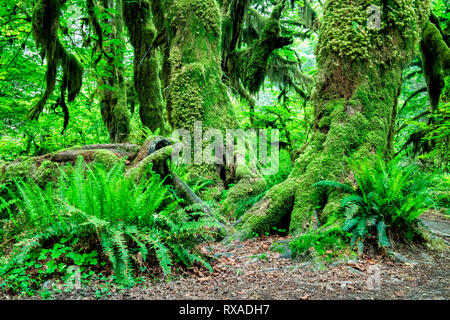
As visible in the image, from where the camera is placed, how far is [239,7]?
10.5 m

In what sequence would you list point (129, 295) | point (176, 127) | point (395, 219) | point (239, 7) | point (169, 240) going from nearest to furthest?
1. point (129, 295)
2. point (169, 240)
3. point (395, 219)
4. point (176, 127)
5. point (239, 7)

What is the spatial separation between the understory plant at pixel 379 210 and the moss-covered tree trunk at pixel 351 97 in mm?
546

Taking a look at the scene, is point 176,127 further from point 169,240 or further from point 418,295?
point 418,295

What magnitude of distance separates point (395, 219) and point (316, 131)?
1780mm

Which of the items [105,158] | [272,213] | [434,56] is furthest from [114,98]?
[434,56]

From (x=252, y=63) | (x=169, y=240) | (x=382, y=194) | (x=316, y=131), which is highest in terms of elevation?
(x=252, y=63)

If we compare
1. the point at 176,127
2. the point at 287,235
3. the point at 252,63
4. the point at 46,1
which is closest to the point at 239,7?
the point at 252,63

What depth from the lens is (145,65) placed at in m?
9.95

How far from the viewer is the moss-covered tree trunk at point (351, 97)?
437 cm

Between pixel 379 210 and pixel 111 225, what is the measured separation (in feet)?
9.91

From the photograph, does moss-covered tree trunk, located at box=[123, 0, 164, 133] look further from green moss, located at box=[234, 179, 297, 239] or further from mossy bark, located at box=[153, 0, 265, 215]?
green moss, located at box=[234, 179, 297, 239]

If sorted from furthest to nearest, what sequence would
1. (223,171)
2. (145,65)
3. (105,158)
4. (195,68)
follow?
(145,65)
(195,68)
(223,171)
(105,158)

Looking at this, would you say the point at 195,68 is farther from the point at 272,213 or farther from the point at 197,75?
the point at 272,213
